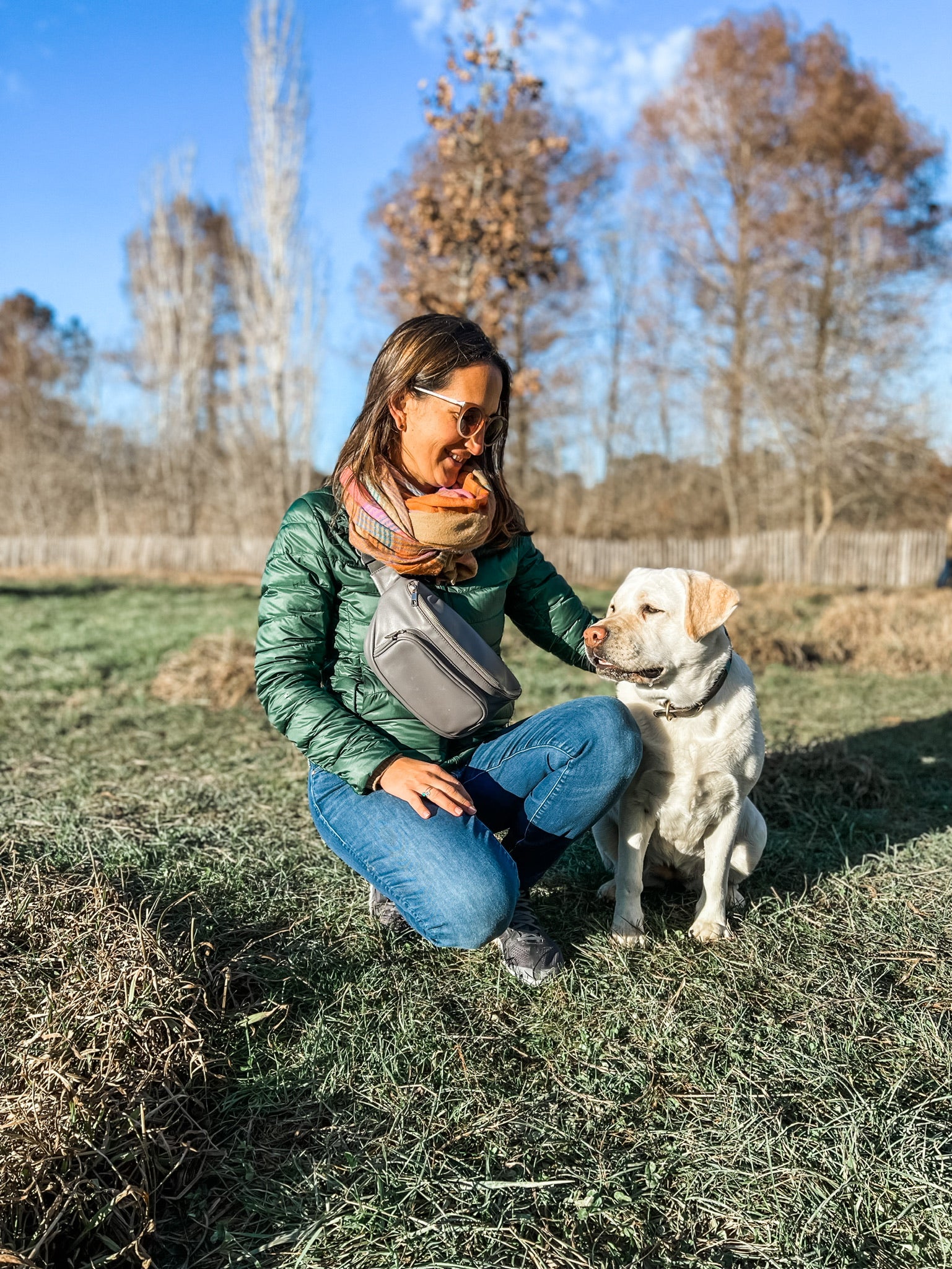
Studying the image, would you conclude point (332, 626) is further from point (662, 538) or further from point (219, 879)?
point (662, 538)

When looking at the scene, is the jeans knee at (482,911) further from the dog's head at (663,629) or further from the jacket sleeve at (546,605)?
the jacket sleeve at (546,605)

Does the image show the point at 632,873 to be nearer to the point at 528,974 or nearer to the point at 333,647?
the point at 528,974

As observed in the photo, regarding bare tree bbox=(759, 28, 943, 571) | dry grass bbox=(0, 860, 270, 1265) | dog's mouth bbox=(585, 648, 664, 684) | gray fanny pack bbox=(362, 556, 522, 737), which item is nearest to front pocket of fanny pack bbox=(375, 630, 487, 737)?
gray fanny pack bbox=(362, 556, 522, 737)

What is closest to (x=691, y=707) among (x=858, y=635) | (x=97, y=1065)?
(x=97, y=1065)

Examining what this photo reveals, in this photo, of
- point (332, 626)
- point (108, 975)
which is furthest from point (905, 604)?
point (108, 975)

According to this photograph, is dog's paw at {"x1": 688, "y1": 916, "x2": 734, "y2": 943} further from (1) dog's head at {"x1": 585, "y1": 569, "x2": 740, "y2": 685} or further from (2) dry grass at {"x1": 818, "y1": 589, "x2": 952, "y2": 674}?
(2) dry grass at {"x1": 818, "y1": 589, "x2": 952, "y2": 674}

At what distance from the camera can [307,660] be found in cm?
233

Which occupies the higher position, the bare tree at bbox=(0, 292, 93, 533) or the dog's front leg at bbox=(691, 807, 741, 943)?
the bare tree at bbox=(0, 292, 93, 533)

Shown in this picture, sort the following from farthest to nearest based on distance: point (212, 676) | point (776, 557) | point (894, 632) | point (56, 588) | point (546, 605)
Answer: point (776, 557)
point (56, 588)
point (894, 632)
point (212, 676)
point (546, 605)

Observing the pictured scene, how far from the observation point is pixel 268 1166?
5.67 ft

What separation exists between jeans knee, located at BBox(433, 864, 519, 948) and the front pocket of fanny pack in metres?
0.41

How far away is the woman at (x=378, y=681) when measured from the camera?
86.7 inches

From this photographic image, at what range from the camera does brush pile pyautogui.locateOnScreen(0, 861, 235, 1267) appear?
61.2 inches

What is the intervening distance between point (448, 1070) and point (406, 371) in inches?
67.2
